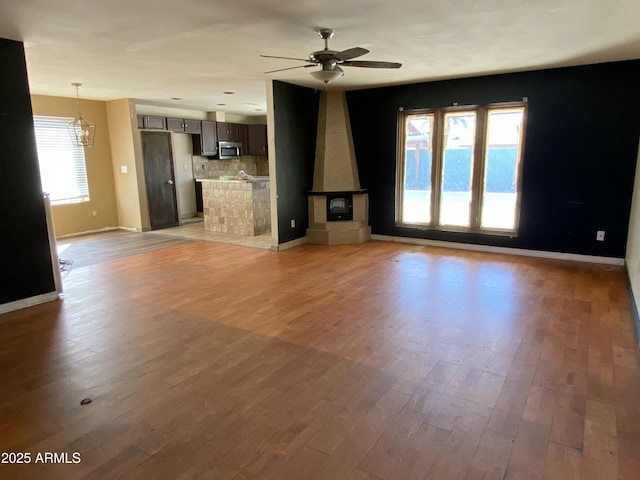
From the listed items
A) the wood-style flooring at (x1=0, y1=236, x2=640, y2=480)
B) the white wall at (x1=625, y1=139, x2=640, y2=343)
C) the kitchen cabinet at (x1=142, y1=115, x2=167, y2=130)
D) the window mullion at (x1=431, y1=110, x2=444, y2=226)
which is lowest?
the wood-style flooring at (x1=0, y1=236, x2=640, y2=480)

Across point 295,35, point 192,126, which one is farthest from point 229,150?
point 295,35

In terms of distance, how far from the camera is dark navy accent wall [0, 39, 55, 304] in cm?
367

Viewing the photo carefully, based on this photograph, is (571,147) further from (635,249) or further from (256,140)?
(256,140)

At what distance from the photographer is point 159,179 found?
8.13 metres

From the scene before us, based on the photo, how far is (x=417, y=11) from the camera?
313cm

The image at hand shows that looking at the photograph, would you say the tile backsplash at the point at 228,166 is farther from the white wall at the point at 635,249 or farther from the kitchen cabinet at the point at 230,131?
the white wall at the point at 635,249

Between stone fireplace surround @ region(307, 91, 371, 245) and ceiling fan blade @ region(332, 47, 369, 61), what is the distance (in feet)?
10.7

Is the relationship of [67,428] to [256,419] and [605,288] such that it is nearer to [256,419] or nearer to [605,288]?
[256,419]

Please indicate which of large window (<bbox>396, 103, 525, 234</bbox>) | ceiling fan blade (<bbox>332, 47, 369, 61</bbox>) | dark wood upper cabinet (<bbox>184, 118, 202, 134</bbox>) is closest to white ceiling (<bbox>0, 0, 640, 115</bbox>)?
ceiling fan blade (<bbox>332, 47, 369, 61</bbox>)

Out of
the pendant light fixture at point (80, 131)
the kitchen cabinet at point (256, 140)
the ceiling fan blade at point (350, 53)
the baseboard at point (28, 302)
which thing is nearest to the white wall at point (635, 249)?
the ceiling fan blade at point (350, 53)

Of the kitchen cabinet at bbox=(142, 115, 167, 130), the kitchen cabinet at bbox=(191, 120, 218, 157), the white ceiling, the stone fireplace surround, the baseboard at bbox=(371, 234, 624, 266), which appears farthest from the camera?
the kitchen cabinet at bbox=(191, 120, 218, 157)

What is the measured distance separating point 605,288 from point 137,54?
18.6ft

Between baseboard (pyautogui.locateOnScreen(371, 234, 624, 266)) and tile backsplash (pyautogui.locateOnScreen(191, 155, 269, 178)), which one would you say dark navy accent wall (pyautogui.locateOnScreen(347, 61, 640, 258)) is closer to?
baseboard (pyautogui.locateOnScreen(371, 234, 624, 266))

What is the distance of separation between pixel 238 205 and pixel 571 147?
5311 mm
